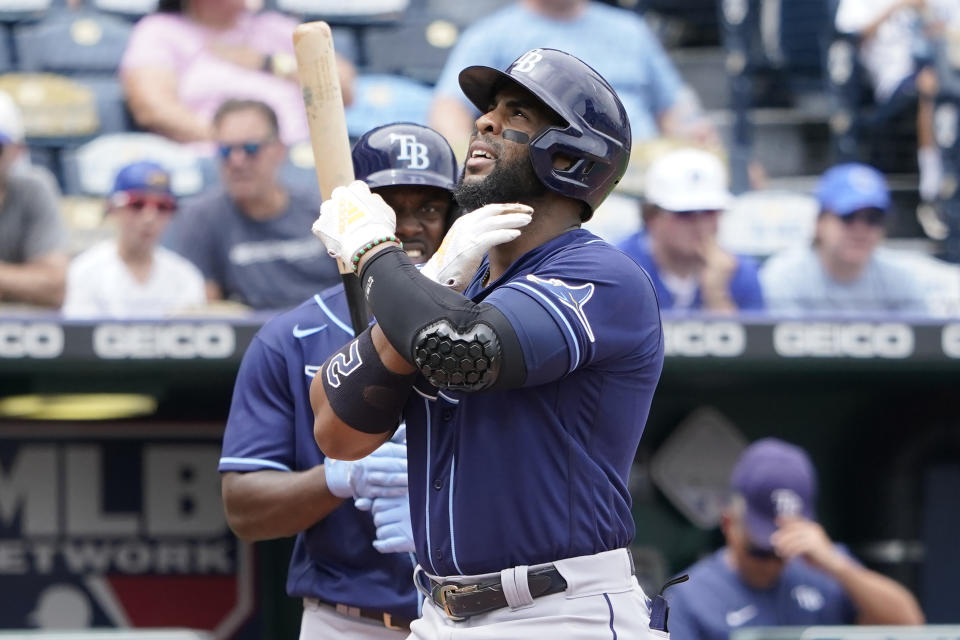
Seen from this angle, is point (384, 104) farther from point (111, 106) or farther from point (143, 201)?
point (143, 201)

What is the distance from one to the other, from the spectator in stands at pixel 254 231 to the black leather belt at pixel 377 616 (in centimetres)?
201

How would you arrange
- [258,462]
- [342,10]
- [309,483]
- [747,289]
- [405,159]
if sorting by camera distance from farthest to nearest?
[342,10] → [747,289] → [405,159] → [258,462] → [309,483]

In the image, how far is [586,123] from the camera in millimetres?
2350

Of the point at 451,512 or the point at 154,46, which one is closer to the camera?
the point at 451,512

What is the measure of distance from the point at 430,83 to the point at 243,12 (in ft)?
2.80

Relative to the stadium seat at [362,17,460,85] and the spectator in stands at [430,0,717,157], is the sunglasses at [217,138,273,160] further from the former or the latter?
the stadium seat at [362,17,460,85]

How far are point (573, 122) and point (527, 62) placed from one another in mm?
132

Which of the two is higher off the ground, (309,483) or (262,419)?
(262,419)

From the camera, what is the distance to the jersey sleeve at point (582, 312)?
83.9 inches

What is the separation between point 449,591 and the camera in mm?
2322

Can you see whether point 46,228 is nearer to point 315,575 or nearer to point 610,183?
point 315,575

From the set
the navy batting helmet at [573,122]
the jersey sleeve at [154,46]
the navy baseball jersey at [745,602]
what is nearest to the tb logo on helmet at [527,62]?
the navy batting helmet at [573,122]

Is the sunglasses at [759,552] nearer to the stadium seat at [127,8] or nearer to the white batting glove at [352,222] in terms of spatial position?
the white batting glove at [352,222]

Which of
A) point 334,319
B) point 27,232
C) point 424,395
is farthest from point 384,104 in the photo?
point 424,395
